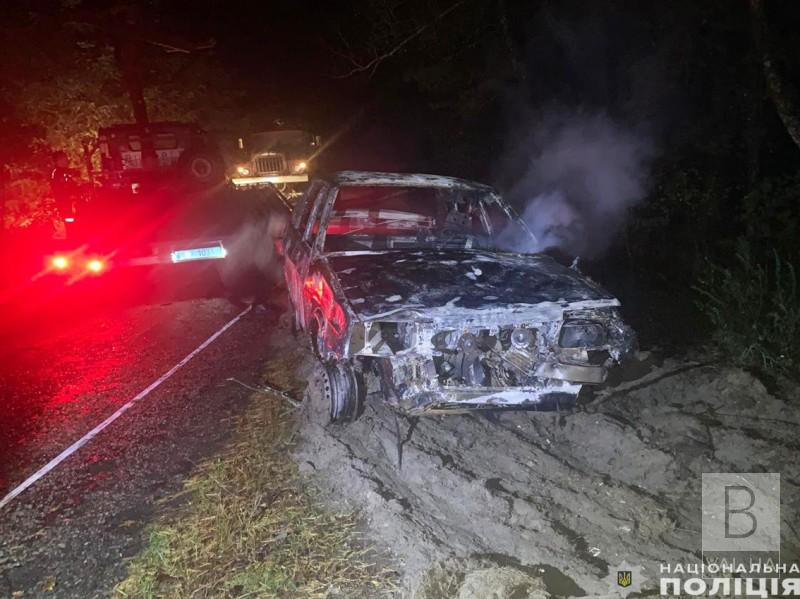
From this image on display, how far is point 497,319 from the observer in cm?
370

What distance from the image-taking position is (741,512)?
3.35 metres

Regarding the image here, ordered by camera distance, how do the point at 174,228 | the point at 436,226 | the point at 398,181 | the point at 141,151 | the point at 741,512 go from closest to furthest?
1. the point at 741,512
2. the point at 398,181
3. the point at 436,226
4. the point at 174,228
5. the point at 141,151

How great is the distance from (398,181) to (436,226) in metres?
0.67

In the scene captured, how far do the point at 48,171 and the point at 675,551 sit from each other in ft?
48.7

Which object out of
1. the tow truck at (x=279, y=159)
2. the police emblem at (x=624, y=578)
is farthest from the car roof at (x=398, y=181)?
the tow truck at (x=279, y=159)

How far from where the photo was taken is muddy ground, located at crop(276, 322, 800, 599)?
2969 millimetres

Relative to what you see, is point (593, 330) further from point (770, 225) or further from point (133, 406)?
point (770, 225)

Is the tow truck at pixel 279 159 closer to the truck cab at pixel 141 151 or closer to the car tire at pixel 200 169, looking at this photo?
the truck cab at pixel 141 151

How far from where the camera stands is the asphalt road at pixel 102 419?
10.5 ft

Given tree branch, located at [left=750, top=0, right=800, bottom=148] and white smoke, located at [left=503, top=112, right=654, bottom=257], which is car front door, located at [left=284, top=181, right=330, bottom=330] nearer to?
white smoke, located at [left=503, top=112, right=654, bottom=257]

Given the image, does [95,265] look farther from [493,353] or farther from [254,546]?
[493,353]

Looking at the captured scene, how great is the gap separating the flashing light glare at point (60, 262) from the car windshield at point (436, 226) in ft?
13.3

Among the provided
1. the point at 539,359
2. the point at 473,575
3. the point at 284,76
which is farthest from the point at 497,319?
the point at 284,76

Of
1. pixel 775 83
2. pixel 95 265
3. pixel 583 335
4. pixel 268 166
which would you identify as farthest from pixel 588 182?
pixel 268 166
